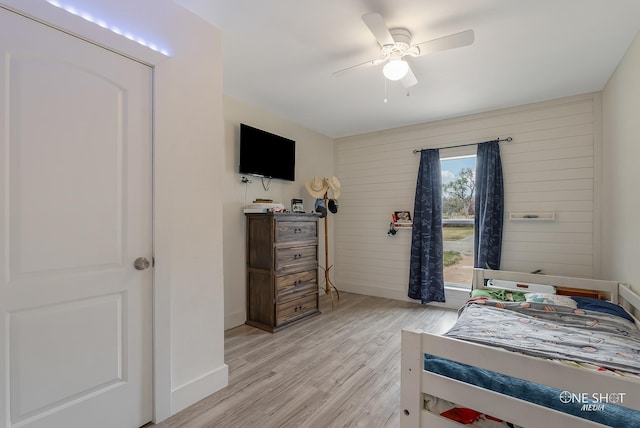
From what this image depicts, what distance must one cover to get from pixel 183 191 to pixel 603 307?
316cm

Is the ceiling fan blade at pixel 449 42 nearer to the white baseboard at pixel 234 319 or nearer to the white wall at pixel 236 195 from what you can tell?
the white wall at pixel 236 195

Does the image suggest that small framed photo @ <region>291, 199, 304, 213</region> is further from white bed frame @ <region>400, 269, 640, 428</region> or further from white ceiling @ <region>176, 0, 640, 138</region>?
white bed frame @ <region>400, 269, 640, 428</region>

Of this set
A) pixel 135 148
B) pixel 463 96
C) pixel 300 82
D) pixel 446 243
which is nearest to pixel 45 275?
pixel 135 148

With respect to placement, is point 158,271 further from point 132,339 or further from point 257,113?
point 257,113

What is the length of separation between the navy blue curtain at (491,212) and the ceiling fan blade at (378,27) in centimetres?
222

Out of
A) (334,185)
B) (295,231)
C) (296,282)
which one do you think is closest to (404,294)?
(296,282)

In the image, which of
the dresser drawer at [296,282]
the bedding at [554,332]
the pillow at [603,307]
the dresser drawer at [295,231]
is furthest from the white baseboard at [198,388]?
the pillow at [603,307]

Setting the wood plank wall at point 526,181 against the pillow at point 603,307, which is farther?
the wood plank wall at point 526,181

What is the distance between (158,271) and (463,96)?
10.8 ft

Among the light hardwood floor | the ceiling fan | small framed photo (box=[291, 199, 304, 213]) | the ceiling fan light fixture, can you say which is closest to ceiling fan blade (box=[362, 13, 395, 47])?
the ceiling fan

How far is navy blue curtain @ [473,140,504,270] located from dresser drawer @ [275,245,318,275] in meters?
1.99

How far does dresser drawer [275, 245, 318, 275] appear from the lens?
124 inches

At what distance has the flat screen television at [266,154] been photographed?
10.7ft

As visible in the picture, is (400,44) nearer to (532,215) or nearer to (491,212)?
(491,212)
